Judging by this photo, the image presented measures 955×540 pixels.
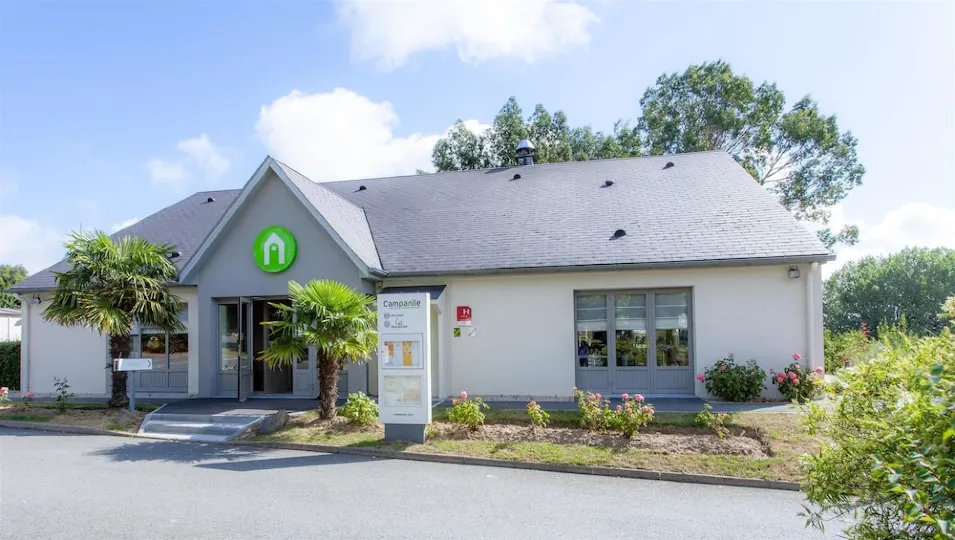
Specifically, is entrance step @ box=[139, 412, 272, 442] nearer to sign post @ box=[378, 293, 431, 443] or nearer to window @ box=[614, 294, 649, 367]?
sign post @ box=[378, 293, 431, 443]

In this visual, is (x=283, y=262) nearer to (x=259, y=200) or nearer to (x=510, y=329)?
(x=259, y=200)

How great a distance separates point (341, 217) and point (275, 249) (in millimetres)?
1867

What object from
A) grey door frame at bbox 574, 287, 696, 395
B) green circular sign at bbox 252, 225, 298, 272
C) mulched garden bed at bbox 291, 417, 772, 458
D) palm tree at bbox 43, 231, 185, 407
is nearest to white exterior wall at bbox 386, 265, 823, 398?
grey door frame at bbox 574, 287, 696, 395

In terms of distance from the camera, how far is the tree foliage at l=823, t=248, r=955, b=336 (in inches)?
1169

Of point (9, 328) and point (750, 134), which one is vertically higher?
point (750, 134)

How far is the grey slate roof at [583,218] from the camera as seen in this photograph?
13047 mm

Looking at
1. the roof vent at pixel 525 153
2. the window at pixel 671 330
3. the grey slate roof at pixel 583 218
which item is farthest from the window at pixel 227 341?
the roof vent at pixel 525 153

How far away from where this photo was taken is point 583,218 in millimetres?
15086

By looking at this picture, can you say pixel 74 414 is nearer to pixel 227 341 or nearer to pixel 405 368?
pixel 227 341

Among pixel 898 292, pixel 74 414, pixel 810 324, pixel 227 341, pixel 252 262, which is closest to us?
pixel 810 324

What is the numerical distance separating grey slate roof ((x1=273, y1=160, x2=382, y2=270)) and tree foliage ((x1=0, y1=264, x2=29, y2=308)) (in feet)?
157

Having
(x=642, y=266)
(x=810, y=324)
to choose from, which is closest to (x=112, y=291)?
(x=642, y=266)

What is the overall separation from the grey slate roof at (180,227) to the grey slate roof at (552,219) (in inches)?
2.2

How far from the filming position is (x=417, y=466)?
8.51 metres
